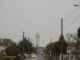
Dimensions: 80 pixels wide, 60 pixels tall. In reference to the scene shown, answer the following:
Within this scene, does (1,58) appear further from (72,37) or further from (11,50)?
(72,37)

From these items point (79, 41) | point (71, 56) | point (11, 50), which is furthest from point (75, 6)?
point (79, 41)

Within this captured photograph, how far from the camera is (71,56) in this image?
216 ft

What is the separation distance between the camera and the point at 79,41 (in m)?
106

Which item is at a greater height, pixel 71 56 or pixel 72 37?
pixel 72 37

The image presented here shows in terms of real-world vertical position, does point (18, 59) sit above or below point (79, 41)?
below

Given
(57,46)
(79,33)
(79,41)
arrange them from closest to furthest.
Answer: (79,33)
(57,46)
(79,41)

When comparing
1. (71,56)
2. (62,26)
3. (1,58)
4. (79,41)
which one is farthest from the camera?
(79,41)

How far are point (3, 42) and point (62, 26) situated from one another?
80.5 metres

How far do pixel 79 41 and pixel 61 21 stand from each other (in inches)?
2570

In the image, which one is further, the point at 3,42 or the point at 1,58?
the point at 3,42

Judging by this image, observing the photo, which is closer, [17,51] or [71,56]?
[71,56]

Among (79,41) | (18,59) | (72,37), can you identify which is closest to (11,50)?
(18,59)

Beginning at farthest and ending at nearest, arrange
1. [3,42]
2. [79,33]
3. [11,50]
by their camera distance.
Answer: [3,42] → [11,50] → [79,33]

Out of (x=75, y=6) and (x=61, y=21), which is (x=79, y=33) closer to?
(x=61, y=21)
